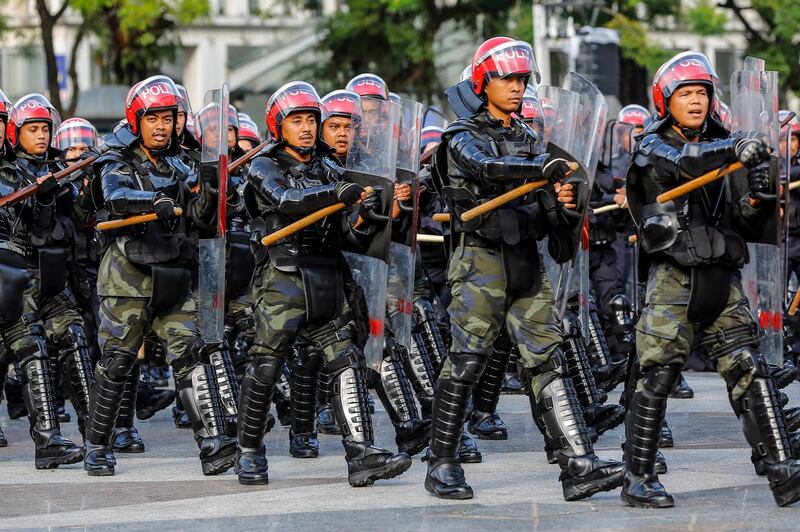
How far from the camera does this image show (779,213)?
22.6 ft

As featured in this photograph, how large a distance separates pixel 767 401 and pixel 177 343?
3.01 metres

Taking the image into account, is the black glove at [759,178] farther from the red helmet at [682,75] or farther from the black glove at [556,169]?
the black glove at [556,169]

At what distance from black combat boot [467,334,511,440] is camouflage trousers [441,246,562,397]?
1922mm

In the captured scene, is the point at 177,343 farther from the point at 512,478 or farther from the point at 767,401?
the point at 767,401

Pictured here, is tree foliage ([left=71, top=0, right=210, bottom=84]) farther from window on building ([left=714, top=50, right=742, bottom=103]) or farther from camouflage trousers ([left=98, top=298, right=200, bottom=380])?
camouflage trousers ([left=98, top=298, right=200, bottom=380])

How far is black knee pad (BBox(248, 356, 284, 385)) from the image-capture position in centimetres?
778

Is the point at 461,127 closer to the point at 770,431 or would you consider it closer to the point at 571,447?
the point at 571,447

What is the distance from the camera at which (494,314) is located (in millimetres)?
7156

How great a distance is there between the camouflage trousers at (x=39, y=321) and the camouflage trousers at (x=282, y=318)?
174cm

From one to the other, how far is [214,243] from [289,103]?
80cm

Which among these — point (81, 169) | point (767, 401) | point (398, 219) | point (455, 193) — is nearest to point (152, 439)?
point (81, 169)

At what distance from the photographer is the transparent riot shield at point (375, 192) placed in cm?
761

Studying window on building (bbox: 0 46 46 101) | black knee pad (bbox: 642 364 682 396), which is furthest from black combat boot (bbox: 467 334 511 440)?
window on building (bbox: 0 46 46 101)

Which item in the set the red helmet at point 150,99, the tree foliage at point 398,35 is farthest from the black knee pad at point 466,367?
the tree foliage at point 398,35
